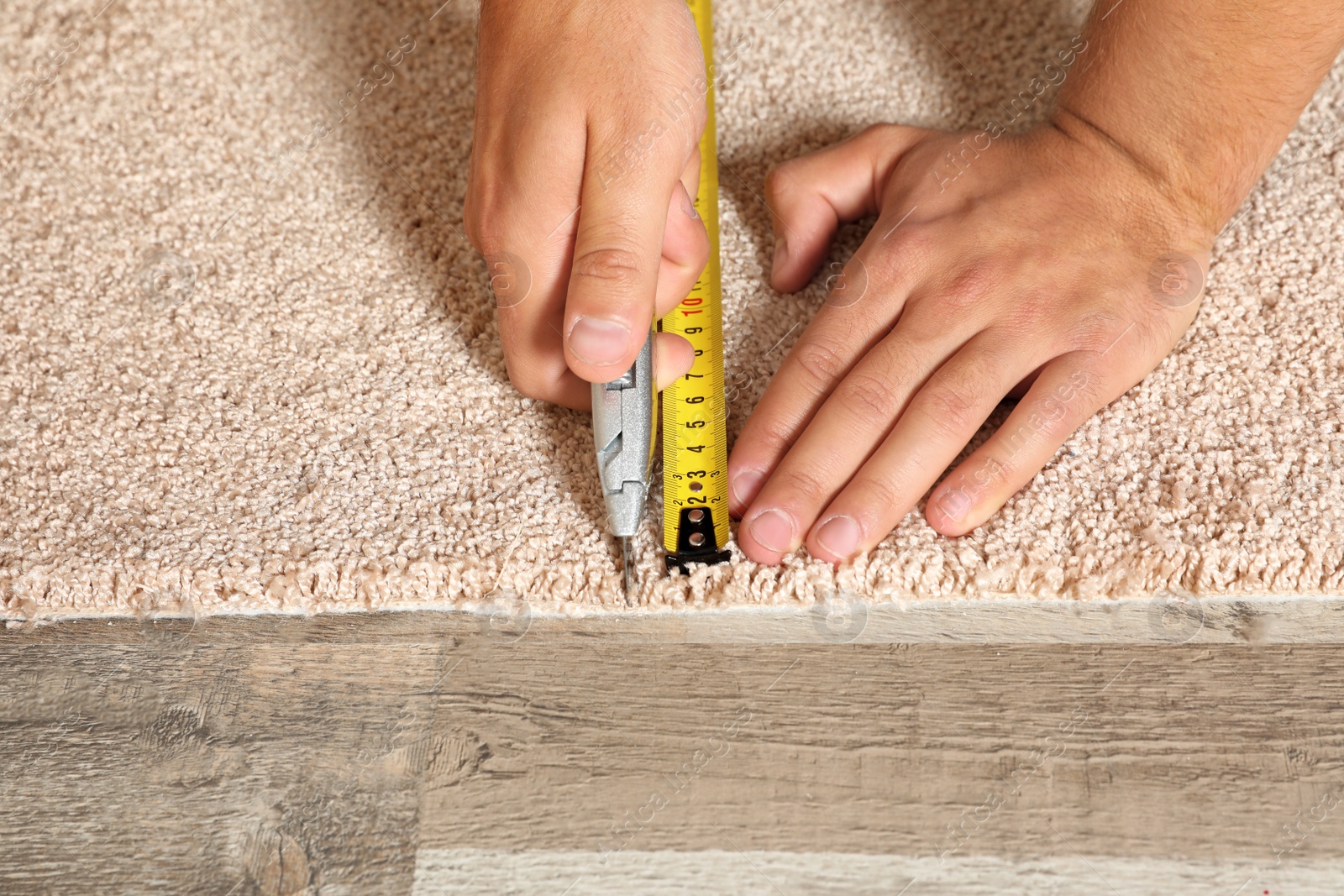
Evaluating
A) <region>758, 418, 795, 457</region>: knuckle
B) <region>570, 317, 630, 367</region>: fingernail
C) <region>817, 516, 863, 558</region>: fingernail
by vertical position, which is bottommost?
<region>817, 516, 863, 558</region>: fingernail

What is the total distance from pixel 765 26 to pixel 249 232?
57 centimetres

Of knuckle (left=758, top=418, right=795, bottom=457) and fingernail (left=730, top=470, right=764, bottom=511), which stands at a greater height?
knuckle (left=758, top=418, right=795, bottom=457)

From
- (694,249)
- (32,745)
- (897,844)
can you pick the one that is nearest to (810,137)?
(694,249)

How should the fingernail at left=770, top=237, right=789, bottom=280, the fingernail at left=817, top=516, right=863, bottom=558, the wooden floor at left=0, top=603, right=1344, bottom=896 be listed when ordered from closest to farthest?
the wooden floor at left=0, top=603, right=1344, bottom=896 < the fingernail at left=817, top=516, right=863, bottom=558 < the fingernail at left=770, top=237, right=789, bottom=280

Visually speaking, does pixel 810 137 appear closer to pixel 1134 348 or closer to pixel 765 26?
pixel 765 26

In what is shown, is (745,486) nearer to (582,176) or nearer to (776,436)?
(776,436)

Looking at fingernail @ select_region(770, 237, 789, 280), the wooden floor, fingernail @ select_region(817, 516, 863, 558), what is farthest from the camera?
fingernail @ select_region(770, 237, 789, 280)

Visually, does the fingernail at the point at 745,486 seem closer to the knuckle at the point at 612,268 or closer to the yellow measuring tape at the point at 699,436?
the yellow measuring tape at the point at 699,436

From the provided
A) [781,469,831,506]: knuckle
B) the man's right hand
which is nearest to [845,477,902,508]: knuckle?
[781,469,831,506]: knuckle

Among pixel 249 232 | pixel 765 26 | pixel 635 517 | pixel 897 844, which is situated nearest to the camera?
pixel 897 844

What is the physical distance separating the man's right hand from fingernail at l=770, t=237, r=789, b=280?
4.5 inches

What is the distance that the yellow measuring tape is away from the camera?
2.24ft

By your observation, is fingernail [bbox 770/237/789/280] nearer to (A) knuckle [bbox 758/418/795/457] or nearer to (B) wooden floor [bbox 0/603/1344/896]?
(A) knuckle [bbox 758/418/795/457]

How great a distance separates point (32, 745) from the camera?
2.09ft
